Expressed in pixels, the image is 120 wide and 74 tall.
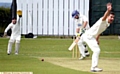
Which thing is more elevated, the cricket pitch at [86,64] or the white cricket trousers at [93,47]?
the white cricket trousers at [93,47]

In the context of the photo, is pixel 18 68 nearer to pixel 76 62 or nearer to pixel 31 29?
pixel 76 62

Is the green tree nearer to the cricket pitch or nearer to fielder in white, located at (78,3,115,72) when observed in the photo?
the cricket pitch

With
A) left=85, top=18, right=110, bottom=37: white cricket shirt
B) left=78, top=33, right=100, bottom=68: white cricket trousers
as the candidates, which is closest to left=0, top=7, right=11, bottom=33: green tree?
left=78, top=33, right=100, bottom=68: white cricket trousers

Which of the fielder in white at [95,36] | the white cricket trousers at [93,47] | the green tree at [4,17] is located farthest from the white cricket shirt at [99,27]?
the green tree at [4,17]

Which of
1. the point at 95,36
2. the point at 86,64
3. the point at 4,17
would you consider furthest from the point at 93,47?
the point at 4,17

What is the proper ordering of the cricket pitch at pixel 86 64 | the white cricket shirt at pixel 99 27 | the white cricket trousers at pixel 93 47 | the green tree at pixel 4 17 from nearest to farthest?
the white cricket shirt at pixel 99 27
the white cricket trousers at pixel 93 47
the cricket pitch at pixel 86 64
the green tree at pixel 4 17

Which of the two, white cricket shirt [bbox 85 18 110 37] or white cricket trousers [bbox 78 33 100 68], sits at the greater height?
white cricket shirt [bbox 85 18 110 37]

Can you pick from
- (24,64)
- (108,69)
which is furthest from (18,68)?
(108,69)

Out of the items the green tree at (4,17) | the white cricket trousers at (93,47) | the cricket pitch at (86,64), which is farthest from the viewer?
the green tree at (4,17)

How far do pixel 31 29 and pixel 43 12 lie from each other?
1.56 m

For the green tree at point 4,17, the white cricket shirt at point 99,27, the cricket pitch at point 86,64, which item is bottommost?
the cricket pitch at point 86,64

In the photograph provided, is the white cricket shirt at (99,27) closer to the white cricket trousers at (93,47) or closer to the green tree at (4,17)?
the white cricket trousers at (93,47)

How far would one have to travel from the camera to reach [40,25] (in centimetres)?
3991

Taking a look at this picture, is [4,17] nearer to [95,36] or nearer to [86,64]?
[86,64]
